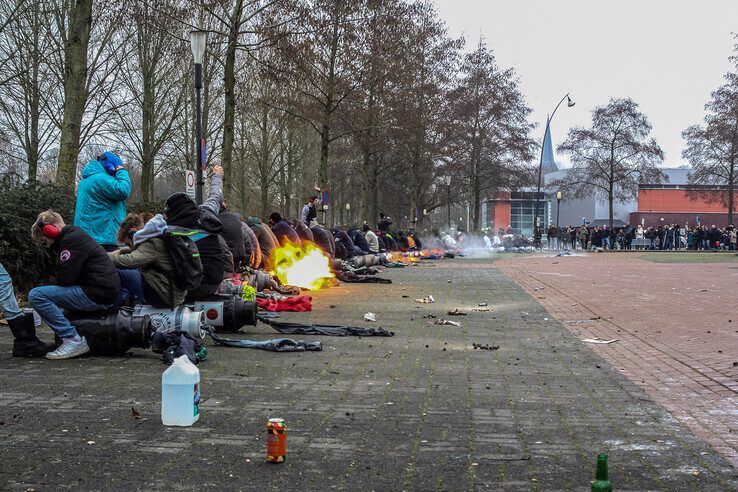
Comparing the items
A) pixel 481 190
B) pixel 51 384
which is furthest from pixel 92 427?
pixel 481 190

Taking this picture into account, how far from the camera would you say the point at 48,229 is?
745 centimetres

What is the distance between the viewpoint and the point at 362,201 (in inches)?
1558

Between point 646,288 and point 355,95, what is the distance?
56.5 feet

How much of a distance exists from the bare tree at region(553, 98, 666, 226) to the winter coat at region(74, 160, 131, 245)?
62427 millimetres

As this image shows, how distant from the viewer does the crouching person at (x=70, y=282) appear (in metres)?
7.48

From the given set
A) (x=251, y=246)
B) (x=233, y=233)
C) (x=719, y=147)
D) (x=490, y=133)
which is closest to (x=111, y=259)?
(x=233, y=233)

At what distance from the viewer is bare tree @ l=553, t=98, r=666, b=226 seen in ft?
224

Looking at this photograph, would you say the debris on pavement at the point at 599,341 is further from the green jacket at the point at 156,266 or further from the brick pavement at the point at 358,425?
the green jacket at the point at 156,266

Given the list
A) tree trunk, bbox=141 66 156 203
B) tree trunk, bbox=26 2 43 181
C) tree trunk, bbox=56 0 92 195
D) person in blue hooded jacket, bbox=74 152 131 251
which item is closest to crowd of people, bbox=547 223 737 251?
tree trunk, bbox=141 66 156 203

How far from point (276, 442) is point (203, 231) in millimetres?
5535

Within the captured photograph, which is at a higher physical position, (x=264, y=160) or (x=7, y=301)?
(x=264, y=160)

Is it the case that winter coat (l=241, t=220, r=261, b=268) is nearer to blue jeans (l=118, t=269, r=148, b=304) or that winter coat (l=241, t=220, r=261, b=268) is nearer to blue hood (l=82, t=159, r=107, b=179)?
blue hood (l=82, t=159, r=107, b=179)

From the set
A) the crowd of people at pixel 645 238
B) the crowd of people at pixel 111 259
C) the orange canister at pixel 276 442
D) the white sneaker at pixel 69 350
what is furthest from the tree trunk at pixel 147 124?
the crowd of people at pixel 645 238

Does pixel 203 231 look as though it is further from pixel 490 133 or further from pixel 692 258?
pixel 490 133
